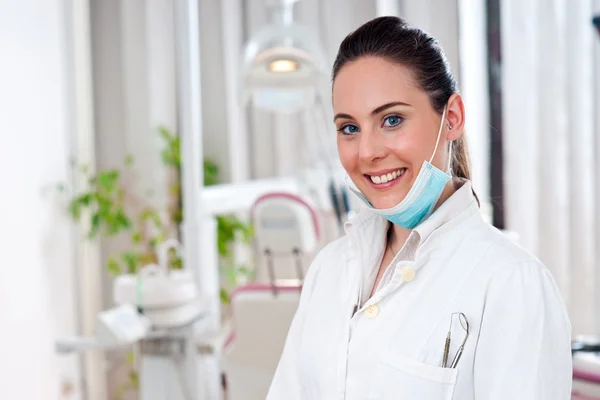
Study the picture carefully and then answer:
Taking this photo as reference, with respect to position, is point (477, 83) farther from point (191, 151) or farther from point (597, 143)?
point (191, 151)

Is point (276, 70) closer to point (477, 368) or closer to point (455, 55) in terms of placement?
point (455, 55)

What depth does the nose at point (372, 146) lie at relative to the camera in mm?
1120

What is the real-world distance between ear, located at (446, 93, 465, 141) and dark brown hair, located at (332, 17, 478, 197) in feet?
0.03

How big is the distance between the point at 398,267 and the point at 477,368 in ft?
0.64

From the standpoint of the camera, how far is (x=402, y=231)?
126 centimetres

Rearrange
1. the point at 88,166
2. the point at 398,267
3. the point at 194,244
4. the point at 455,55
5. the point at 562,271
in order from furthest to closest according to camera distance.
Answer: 1. the point at 88,166
2. the point at 455,55
3. the point at 562,271
4. the point at 194,244
5. the point at 398,267

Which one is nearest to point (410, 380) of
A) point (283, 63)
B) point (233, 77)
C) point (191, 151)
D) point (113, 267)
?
point (283, 63)

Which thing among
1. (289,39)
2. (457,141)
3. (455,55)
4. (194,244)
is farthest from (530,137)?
(457,141)

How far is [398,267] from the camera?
3.72 ft

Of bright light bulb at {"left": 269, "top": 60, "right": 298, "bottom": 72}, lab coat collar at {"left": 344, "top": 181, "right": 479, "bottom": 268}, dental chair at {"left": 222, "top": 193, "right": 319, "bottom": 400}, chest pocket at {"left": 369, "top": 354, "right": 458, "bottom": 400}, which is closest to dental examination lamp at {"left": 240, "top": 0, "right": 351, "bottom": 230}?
bright light bulb at {"left": 269, "top": 60, "right": 298, "bottom": 72}

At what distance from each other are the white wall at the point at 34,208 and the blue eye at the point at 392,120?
7.53ft

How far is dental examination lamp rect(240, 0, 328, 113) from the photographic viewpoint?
7.72 feet

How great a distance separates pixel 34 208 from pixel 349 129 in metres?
2.42

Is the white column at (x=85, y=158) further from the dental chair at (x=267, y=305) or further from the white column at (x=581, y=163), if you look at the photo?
the white column at (x=581, y=163)
